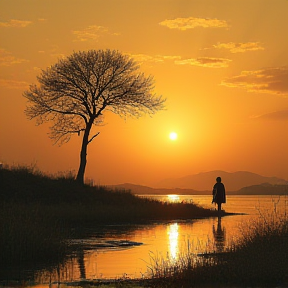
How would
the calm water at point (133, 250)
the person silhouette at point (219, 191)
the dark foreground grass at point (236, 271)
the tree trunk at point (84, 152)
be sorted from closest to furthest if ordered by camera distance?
the dark foreground grass at point (236, 271) → the calm water at point (133, 250) → the person silhouette at point (219, 191) → the tree trunk at point (84, 152)

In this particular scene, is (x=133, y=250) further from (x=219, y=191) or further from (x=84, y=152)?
(x=84, y=152)

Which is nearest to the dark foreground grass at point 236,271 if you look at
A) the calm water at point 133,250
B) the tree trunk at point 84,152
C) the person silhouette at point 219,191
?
the calm water at point 133,250

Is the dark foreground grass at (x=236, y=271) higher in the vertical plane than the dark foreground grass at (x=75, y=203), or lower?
lower

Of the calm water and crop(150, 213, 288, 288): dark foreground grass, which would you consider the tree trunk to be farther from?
crop(150, 213, 288, 288): dark foreground grass

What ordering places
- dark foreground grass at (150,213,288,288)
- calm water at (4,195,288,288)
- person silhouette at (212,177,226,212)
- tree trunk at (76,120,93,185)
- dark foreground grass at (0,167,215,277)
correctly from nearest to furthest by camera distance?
dark foreground grass at (150,213,288,288)
calm water at (4,195,288,288)
dark foreground grass at (0,167,215,277)
person silhouette at (212,177,226,212)
tree trunk at (76,120,93,185)

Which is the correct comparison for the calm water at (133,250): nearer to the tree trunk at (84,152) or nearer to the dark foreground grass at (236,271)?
the dark foreground grass at (236,271)

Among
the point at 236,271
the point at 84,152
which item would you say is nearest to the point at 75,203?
the point at 84,152

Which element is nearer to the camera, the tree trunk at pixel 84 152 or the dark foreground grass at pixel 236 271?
the dark foreground grass at pixel 236 271

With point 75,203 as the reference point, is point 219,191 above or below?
above

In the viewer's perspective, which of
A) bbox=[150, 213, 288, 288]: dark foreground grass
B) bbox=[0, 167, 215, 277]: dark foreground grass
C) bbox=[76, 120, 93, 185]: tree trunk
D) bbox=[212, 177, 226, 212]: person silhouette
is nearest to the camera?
bbox=[150, 213, 288, 288]: dark foreground grass

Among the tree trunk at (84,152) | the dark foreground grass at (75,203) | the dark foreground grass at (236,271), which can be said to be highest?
the tree trunk at (84,152)

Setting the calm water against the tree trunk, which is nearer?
the calm water

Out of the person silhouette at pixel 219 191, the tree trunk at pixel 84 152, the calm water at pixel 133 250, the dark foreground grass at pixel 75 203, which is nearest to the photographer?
the calm water at pixel 133 250

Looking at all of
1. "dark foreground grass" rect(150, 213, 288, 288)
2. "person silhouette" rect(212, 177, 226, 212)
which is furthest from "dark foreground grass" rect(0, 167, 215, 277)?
"dark foreground grass" rect(150, 213, 288, 288)
